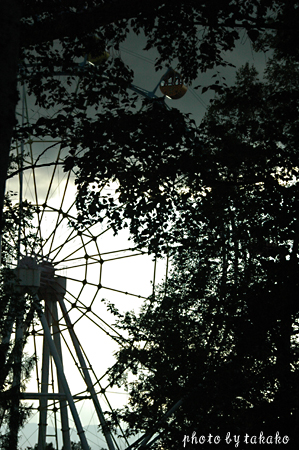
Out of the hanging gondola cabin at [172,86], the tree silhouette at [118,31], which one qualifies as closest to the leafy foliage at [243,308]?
the tree silhouette at [118,31]

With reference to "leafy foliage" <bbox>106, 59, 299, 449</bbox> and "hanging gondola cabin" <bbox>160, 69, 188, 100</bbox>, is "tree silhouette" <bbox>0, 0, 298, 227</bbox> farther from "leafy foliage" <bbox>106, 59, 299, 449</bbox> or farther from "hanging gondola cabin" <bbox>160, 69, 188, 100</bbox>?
"hanging gondola cabin" <bbox>160, 69, 188, 100</bbox>

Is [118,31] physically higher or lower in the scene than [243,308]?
higher

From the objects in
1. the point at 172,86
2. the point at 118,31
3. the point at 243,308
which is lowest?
the point at 243,308

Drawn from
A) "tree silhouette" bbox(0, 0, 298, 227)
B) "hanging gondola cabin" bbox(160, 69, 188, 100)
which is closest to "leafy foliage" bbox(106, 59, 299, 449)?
"tree silhouette" bbox(0, 0, 298, 227)

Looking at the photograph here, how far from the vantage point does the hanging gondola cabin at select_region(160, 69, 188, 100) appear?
2287 cm

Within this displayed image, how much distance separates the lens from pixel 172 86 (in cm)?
2302

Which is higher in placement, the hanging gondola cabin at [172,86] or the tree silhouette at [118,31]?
the hanging gondola cabin at [172,86]

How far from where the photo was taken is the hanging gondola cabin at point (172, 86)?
2287 cm

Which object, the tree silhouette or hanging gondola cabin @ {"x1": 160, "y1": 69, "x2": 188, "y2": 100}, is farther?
hanging gondola cabin @ {"x1": 160, "y1": 69, "x2": 188, "y2": 100}

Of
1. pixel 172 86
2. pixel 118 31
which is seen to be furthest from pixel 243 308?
pixel 172 86

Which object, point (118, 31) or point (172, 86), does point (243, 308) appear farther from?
point (172, 86)

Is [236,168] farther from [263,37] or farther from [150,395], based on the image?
[150,395]

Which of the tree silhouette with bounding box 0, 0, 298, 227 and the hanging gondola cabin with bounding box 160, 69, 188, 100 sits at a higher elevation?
the hanging gondola cabin with bounding box 160, 69, 188, 100

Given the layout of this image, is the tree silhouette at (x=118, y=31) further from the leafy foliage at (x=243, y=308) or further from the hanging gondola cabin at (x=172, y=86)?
the hanging gondola cabin at (x=172, y=86)
